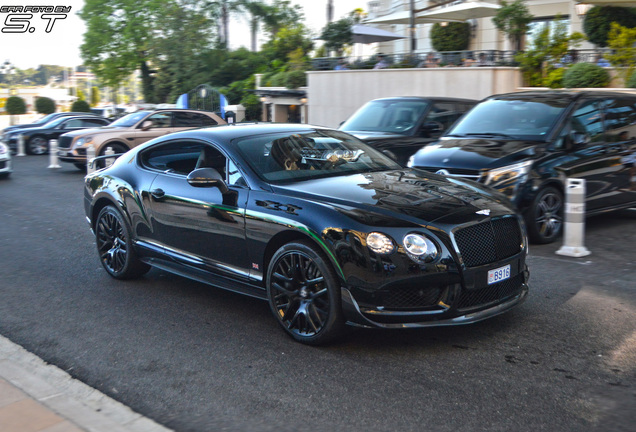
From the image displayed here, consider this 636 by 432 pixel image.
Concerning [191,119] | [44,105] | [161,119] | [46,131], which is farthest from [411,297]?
[44,105]

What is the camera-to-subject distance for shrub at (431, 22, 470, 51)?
28.0 m

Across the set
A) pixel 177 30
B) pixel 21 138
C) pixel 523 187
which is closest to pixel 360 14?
pixel 177 30

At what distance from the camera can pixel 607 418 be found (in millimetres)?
3861

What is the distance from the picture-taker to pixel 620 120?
375 inches

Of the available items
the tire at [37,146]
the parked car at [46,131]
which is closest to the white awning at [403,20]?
the parked car at [46,131]

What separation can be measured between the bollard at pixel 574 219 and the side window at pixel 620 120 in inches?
69.8

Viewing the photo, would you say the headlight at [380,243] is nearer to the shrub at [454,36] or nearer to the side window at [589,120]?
the side window at [589,120]

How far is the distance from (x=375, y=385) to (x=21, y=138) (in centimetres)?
2324

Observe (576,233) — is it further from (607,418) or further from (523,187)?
(607,418)

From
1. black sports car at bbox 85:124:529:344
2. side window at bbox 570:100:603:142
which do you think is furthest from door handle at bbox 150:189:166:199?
side window at bbox 570:100:603:142

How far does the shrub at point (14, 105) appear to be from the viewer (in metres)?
51.1

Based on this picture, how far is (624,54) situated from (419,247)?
53.7ft

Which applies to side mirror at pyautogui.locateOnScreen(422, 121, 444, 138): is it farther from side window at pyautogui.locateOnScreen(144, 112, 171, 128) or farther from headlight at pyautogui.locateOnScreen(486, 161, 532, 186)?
side window at pyautogui.locateOnScreen(144, 112, 171, 128)

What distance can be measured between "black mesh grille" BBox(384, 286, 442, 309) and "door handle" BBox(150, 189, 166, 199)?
2.64 m
